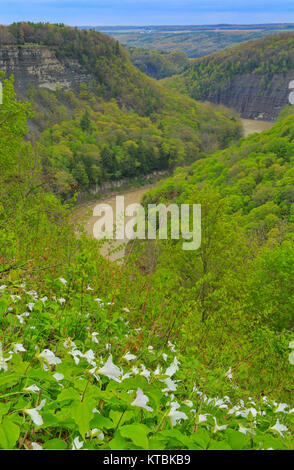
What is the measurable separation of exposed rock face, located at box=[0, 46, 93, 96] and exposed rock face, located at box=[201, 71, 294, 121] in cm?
6079

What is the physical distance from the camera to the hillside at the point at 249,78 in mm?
131750

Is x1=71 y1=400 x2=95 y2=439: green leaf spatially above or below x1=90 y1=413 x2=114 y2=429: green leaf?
above

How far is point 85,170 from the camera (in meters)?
63.8

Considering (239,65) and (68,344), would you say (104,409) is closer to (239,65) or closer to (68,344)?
(68,344)

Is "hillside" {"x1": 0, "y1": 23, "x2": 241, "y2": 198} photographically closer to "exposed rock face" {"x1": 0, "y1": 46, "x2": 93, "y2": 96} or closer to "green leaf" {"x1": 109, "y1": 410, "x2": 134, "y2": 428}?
"exposed rock face" {"x1": 0, "y1": 46, "x2": 93, "y2": 96}

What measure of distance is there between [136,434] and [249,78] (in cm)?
15587

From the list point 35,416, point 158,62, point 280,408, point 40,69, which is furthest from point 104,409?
point 158,62

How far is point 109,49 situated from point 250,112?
176ft

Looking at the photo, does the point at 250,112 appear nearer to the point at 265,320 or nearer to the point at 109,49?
the point at 109,49

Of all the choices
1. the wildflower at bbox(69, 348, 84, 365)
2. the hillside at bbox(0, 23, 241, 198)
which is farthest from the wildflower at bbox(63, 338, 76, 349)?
the hillside at bbox(0, 23, 241, 198)

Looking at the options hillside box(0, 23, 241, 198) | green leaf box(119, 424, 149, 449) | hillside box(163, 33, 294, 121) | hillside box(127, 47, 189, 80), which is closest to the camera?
green leaf box(119, 424, 149, 449)

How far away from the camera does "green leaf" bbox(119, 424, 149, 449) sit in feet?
5.93

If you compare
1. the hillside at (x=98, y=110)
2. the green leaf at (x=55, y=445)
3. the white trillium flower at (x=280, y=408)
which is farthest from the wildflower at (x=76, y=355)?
the hillside at (x=98, y=110)
